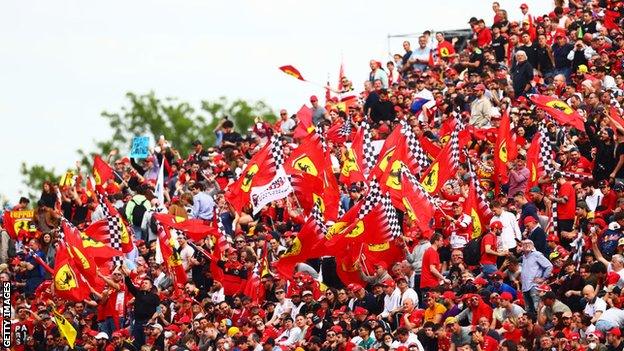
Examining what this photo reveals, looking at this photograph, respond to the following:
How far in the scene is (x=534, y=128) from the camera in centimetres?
3603

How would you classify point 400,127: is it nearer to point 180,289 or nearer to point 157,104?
point 180,289

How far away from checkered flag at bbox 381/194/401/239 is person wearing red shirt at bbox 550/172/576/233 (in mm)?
2553

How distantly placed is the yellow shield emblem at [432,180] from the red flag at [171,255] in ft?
16.1

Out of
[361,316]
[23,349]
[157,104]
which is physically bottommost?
[157,104]

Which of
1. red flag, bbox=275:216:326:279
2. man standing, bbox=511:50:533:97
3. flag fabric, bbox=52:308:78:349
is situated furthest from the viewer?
man standing, bbox=511:50:533:97

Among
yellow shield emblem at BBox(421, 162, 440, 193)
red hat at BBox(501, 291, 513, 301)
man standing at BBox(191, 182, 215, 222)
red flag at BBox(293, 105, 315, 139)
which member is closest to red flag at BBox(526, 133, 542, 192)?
yellow shield emblem at BBox(421, 162, 440, 193)

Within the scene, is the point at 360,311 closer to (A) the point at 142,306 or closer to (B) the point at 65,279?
(A) the point at 142,306

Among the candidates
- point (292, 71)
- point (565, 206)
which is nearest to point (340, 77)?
point (292, 71)

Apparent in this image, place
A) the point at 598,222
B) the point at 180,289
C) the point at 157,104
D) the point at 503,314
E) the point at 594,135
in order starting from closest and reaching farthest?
1. the point at 503,314
2. the point at 598,222
3. the point at 594,135
4. the point at 180,289
5. the point at 157,104

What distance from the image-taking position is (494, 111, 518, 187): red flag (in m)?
34.6

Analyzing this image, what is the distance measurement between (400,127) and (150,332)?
5419mm

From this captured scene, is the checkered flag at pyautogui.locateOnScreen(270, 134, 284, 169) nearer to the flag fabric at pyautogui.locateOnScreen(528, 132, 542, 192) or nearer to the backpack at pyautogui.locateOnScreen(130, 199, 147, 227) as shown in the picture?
the backpack at pyautogui.locateOnScreen(130, 199, 147, 227)

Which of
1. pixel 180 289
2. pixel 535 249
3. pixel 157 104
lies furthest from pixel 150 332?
pixel 157 104

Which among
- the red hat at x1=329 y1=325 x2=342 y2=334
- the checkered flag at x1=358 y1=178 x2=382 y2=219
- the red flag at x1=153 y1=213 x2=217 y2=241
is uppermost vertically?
the checkered flag at x1=358 y1=178 x2=382 y2=219
